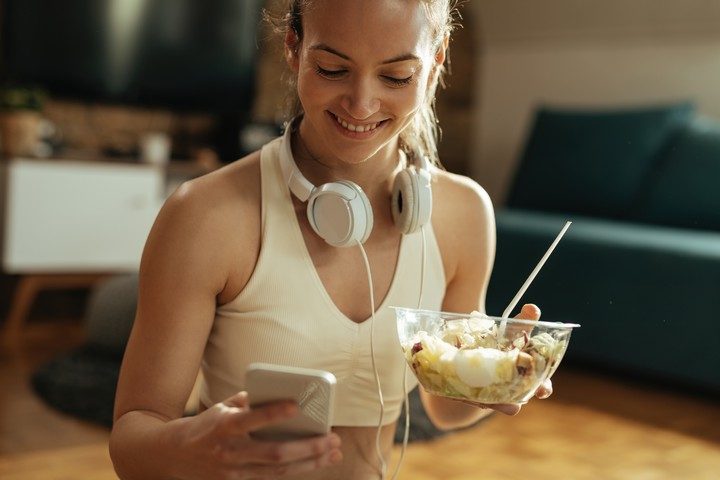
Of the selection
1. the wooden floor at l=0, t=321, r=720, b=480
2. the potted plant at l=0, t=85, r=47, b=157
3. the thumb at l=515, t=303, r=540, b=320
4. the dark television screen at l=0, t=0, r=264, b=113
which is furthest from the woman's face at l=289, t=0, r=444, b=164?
the dark television screen at l=0, t=0, r=264, b=113

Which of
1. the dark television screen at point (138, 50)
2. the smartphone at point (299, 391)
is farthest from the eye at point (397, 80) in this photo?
the dark television screen at point (138, 50)

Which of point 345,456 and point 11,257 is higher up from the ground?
point 345,456

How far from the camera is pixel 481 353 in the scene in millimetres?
752

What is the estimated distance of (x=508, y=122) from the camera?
444cm

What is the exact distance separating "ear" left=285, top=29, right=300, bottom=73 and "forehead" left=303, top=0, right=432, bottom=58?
0.26 ft

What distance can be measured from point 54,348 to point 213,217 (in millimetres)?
2360

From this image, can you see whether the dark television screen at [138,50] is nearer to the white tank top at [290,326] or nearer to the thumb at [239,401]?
the white tank top at [290,326]

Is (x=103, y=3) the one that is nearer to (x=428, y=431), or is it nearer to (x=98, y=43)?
(x=98, y=43)

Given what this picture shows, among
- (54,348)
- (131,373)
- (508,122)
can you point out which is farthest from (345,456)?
(508,122)

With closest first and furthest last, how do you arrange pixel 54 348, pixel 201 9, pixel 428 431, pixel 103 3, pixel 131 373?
pixel 131 373
pixel 428 431
pixel 54 348
pixel 103 3
pixel 201 9

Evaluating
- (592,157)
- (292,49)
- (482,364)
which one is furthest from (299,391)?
(592,157)

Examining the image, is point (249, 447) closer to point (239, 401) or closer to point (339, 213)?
point (239, 401)

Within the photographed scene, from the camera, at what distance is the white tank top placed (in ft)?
3.07

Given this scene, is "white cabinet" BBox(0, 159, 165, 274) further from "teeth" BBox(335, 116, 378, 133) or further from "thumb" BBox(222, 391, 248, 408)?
"thumb" BBox(222, 391, 248, 408)
